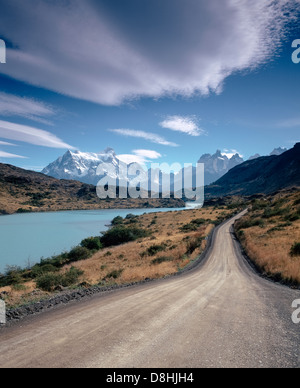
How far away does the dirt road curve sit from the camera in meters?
5.29

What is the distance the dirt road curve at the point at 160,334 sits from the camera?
5.29 metres

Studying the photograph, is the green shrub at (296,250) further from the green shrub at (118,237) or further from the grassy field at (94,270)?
the green shrub at (118,237)

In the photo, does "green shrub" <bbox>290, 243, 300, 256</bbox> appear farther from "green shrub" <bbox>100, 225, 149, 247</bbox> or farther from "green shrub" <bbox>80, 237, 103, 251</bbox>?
"green shrub" <bbox>100, 225, 149, 247</bbox>

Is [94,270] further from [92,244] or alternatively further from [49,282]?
[92,244]

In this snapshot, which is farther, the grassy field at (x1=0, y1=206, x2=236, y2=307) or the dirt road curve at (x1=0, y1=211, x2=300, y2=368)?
the grassy field at (x1=0, y1=206, x2=236, y2=307)

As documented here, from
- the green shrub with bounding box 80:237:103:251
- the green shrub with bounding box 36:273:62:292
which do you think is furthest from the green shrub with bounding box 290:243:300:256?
the green shrub with bounding box 80:237:103:251

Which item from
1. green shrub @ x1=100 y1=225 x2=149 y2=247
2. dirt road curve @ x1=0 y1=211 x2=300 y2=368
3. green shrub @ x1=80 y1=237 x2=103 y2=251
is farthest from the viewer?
green shrub @ x1=100 y1=225 x2=149 y2=247

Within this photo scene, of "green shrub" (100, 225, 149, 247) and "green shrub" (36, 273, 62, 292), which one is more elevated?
"green shrub" (36, 273, 62, 292)

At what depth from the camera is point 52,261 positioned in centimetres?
3541

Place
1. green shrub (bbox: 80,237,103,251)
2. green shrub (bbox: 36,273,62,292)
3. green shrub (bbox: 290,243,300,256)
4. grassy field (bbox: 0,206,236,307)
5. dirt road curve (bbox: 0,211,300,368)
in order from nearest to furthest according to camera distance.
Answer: dirt road curve (bbox: 0,211,300,368)
grassy field (bbox: 0,206,236,307)
green shrub (bbox: 36,273,62,292)
green shrub (bbox: 290,243,300,256)
green shrub (bbox: 80,237,103,251)

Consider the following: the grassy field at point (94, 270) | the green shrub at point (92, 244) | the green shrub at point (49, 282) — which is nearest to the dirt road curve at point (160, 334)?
the grassy field at point (94, 270)

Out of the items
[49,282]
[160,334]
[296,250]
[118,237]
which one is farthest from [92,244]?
[160,334]
